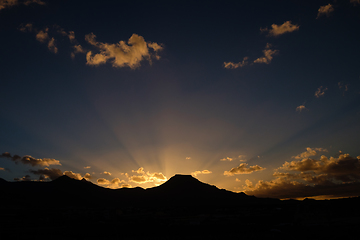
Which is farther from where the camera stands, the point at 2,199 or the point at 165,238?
the point at 2,199

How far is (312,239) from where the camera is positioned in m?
45.9

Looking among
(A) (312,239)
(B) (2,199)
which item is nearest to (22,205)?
(B) (2,199)

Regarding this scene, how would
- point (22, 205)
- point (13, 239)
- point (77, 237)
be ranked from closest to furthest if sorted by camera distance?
point (13, 239)
point (77, 237)
point (22, 205)

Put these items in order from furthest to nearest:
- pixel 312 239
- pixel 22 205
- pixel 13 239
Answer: pixel 22 205, pixel 13 239, pixel 312 239

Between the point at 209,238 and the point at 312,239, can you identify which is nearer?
the point at 312,239

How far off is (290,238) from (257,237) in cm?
674

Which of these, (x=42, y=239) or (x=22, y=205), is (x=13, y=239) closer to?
(x=42, y=239)

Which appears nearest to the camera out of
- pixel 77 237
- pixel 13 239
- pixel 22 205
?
pixel 13 239

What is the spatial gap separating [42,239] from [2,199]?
20442 cm

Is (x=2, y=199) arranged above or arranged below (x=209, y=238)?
above

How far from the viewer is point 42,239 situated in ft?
163

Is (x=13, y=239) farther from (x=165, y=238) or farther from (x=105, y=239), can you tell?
(x=165, y=238)

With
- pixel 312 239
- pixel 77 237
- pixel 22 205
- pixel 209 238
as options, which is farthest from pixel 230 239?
pixel 22 205

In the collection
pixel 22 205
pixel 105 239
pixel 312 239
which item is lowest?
pixel 312 239
